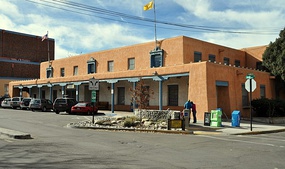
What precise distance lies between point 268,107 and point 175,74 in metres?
7.99

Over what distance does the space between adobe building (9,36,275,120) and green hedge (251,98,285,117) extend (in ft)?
3.52

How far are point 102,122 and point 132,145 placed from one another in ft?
27.2

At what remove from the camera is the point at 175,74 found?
81.1ft

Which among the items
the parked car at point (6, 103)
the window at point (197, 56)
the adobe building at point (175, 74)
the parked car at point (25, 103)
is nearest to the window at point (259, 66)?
the adobe building at point (175, 74)

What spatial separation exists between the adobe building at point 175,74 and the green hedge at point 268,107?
1.07 metres

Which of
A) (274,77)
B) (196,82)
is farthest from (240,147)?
(274,77)

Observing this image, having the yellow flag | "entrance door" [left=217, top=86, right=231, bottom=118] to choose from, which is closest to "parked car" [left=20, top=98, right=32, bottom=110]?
the yellow flag

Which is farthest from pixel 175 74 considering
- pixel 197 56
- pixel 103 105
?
pixel 103 105

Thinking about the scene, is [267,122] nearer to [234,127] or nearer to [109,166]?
[234,127]

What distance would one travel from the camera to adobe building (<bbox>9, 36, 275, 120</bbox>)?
22.8 m

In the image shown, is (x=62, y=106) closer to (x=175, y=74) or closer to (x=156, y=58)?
(x=156, y=58)

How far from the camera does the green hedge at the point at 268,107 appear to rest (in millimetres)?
24266

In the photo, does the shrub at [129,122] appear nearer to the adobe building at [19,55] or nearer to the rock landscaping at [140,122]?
the rock landscaping at [140,122]

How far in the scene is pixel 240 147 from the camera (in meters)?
11.1
